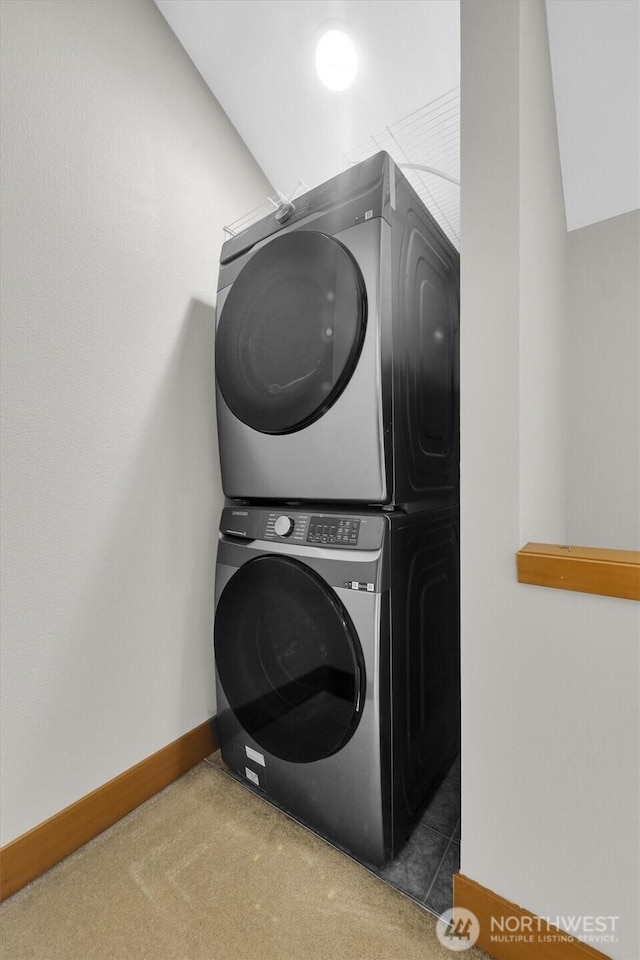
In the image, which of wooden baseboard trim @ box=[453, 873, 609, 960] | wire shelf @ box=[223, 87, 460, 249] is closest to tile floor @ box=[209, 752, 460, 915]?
wooden baseboard trim @ box=[453, 873, 609, 960]

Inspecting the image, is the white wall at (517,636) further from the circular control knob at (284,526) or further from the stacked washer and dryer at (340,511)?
the circular control knob at (284,526)

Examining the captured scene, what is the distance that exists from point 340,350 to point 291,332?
0.20 metres

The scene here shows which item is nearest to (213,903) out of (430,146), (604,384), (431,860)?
(431,860)

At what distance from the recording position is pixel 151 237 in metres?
1.49

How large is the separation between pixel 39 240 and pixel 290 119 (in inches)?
42.8

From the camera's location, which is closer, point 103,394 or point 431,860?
point 431,860

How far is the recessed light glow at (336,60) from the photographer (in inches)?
59.6

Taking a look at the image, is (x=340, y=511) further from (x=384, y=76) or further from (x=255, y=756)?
(x=384, y=76)

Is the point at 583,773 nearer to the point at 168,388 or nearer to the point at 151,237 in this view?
the point at 168,388

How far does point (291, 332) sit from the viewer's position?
1.31 m

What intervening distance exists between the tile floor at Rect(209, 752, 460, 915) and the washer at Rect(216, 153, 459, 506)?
0.93 meters

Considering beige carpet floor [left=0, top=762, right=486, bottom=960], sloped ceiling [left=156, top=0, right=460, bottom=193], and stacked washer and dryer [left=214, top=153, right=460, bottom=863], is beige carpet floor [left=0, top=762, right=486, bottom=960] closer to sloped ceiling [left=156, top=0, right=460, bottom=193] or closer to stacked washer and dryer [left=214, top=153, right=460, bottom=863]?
stacked washer and dryer [left=214, top=153, right=460, bottom=863]

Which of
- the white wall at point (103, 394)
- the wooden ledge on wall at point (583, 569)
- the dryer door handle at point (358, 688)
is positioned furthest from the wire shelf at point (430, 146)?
the dryer door handle at point (358, 688)

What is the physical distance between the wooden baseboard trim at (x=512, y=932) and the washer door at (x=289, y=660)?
39 centimetres
